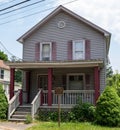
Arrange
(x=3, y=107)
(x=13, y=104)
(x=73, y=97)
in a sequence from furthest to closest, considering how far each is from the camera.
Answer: (x=73, y=97) → (x=13, y=104) → (x=3, y=107)

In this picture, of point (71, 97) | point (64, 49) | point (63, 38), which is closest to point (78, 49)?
point (64, 49)

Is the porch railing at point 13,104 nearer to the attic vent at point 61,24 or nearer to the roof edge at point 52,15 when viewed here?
the roof edge at point 52,15

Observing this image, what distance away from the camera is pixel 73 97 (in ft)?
69.7

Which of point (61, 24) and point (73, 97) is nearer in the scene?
point (73, 97)

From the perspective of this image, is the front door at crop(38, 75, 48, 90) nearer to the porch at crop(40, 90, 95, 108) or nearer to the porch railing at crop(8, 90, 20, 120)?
the porch at crop(40, 90, 95, 108)

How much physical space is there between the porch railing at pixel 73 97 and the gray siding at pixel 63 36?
3.38 m

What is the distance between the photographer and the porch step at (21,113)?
1930 centimetres

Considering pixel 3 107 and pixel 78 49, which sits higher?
pixel 78 49

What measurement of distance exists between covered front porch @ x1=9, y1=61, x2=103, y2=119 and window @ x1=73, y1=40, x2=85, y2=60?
96cm

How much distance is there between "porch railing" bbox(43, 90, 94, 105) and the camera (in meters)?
20.5

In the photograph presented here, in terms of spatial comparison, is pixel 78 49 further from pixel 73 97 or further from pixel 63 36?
pixel 73 97

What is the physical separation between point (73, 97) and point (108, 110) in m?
4.35

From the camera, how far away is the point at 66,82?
77.6 ft

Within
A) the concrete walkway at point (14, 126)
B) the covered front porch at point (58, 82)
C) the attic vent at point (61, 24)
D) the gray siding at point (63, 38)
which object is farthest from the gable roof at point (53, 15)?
the concrete walkway at point (14, 126)
